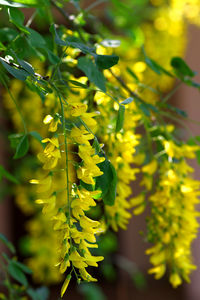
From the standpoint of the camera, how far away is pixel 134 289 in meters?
3.71

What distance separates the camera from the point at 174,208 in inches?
36.6

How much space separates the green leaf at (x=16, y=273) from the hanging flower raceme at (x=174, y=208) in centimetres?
27

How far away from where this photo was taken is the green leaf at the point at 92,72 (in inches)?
28.3

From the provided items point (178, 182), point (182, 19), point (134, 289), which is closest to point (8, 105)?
point (182, 19)

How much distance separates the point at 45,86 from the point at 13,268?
47 cm

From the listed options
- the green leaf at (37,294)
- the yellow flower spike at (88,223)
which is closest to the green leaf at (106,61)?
the yellow flower spike at (88,223)

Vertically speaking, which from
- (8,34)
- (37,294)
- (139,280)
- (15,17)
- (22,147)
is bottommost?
(139,280)

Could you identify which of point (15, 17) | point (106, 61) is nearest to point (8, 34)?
point (15, 17)

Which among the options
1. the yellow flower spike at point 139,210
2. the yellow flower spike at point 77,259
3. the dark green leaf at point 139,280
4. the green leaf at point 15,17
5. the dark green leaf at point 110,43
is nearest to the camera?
the yellow flower spike at point 77,259

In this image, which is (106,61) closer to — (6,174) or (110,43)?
(110,43)

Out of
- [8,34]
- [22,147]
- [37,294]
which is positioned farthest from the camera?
[37,294]

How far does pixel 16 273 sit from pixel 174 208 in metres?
0.34

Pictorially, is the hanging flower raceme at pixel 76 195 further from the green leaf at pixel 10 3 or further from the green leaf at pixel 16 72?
the green leaf at pixel 10 3

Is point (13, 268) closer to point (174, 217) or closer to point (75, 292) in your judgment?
point (174, 217)
